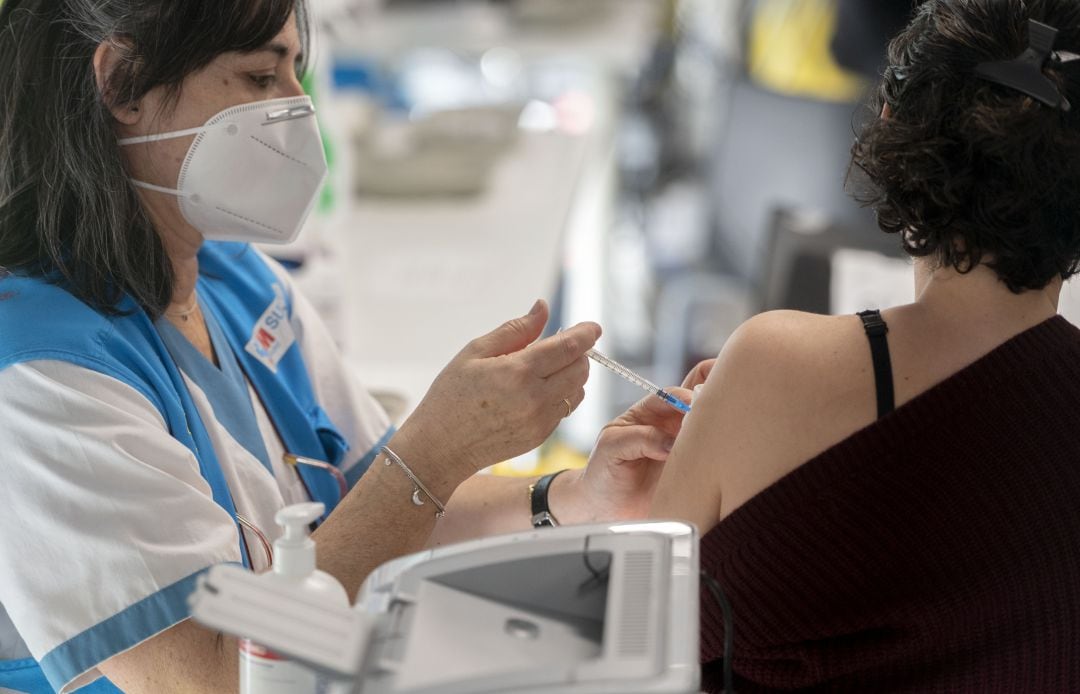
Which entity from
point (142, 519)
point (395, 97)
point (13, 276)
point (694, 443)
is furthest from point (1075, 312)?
point (395, 97)

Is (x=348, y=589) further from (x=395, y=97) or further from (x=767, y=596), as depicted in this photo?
(x=395, y=97)

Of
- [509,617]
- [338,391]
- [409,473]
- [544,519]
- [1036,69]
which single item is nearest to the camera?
[509,617]

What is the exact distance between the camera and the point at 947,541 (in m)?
1.12

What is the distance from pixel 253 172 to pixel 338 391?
405 millimetres

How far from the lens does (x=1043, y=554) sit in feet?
3.66

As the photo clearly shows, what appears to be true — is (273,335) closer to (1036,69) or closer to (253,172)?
(253,172)

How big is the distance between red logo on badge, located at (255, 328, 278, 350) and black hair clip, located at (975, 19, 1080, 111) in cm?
101

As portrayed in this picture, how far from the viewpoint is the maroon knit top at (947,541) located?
1115 millimetres

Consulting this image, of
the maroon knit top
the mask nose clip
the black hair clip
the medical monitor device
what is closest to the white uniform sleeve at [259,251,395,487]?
the mask nose clip

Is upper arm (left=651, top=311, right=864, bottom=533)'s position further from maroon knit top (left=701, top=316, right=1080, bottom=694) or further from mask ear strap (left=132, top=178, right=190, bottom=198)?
mask ear strap (left=132, top=178, right=190, bottom=198)

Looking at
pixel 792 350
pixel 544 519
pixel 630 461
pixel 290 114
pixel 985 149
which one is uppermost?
pixel 985 149

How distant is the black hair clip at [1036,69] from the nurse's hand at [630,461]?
0.51 meters

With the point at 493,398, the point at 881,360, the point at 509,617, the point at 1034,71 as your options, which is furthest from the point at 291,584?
the point at 1034,71

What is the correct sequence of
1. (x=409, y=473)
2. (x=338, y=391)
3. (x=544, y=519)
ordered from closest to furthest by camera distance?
1. (x=409, y=473)
2. (x=544, y=519)
3. (x=338, y=391)
